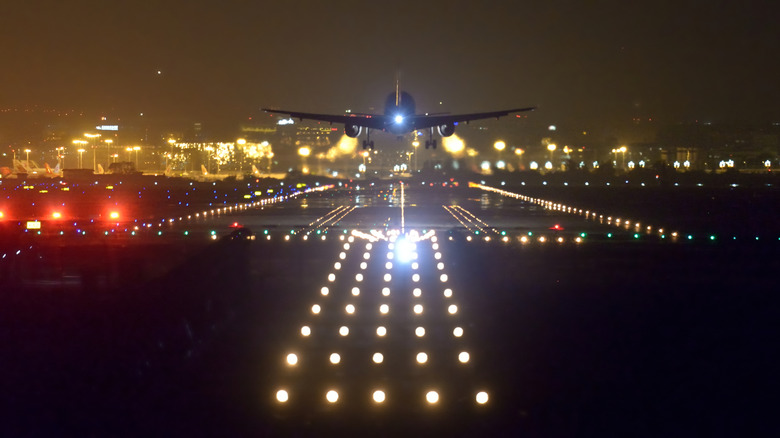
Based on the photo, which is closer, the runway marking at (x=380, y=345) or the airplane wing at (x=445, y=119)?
the runway marking at (x=380, y=345)

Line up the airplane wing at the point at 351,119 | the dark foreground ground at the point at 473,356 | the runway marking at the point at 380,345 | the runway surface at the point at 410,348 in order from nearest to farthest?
the dark foreground ground at the point at 473,356 → the runway surface at the point at 410,348 → the runway marking at the point at 380,345 → the airplane wing at the point at 351,119

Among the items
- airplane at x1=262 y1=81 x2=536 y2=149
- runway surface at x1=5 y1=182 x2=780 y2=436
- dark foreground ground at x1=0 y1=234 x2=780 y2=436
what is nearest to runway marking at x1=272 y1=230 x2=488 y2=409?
runway surface at x1=5 y1=182 x2=780 y2=436

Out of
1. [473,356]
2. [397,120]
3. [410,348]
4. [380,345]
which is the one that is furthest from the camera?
[397,120]

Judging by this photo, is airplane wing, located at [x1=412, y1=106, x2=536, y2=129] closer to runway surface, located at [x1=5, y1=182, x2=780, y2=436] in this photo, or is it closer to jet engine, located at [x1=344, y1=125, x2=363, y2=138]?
jet engine, located at [x1=344, y1=125, x2=363, y2=138]

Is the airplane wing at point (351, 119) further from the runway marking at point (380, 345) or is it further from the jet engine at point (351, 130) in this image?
the runway marking at point (380, 345)

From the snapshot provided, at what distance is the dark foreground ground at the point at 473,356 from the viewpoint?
31.5 ft

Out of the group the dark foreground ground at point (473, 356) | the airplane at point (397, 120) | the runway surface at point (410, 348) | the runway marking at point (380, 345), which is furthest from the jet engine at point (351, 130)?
the dark foreground ground at point (473, 356)

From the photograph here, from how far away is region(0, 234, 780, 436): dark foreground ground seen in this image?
960 cm

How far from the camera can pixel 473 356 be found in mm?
12930

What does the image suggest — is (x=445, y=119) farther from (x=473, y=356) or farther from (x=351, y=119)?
(x=473, y=356)

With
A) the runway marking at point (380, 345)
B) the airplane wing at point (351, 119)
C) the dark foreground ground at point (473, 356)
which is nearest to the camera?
the dark foreground ground at point (473, 356)

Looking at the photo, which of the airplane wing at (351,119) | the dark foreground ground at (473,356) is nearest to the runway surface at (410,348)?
the dark foreground ground at (473,356)

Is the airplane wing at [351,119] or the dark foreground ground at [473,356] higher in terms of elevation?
the airplane wing at [351,119]

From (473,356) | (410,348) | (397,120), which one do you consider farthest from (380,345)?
(397,120)
